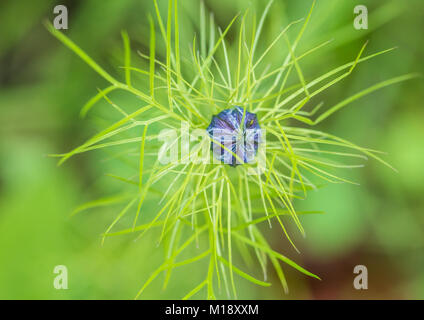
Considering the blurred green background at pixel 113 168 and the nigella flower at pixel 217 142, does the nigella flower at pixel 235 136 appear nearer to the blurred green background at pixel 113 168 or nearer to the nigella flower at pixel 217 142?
the nigella flower at pixel 217 142

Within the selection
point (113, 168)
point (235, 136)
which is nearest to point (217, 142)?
point (235, 136)

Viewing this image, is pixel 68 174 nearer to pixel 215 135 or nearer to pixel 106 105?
pixel 106 105

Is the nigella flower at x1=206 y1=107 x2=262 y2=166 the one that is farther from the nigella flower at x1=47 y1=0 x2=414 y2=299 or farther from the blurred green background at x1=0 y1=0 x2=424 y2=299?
the blurred green background at x1=0 y1=0 x2=424 y2=299

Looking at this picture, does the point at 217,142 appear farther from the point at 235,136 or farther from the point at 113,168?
the point at 113,168

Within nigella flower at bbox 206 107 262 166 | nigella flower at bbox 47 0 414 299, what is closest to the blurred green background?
nigella flower at bbox 47 0 414 299
